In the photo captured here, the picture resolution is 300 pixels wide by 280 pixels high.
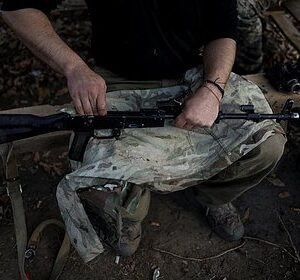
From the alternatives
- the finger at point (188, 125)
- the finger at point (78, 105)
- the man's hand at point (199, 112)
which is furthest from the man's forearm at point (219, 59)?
the finger at point (78, 105)

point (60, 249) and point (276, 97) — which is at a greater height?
point (276, 97)

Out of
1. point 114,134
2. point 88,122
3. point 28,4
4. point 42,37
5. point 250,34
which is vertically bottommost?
point 250,34

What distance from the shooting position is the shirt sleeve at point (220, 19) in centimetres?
287

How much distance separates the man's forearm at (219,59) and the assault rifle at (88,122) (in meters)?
0.27

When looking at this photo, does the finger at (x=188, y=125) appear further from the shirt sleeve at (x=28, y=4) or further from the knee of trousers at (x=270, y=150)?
the shirt sleeve at (x=28, y=4)

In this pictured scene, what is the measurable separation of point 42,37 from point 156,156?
0.91 meters

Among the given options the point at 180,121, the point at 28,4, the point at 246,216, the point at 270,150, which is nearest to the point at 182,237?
the point at 246,216

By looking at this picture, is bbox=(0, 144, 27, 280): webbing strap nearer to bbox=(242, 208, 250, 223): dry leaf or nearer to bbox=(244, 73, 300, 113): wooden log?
bbox=(242, 208, 250, 223): dry leaf

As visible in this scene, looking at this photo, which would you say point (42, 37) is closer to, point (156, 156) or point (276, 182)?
point (156, 156)

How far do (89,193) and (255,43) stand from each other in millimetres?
2262

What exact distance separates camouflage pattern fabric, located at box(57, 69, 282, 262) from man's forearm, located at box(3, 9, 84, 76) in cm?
41

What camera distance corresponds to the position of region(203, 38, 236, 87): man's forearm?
2.85 m

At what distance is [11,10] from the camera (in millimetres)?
2744

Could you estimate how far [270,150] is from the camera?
279cm
